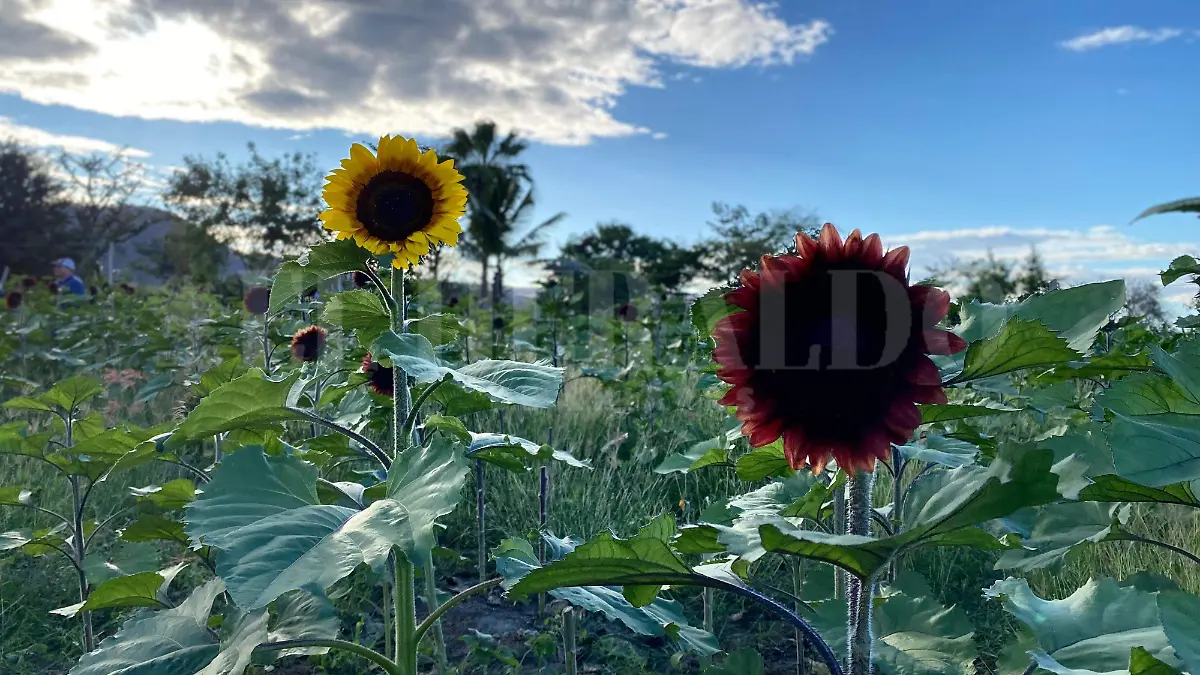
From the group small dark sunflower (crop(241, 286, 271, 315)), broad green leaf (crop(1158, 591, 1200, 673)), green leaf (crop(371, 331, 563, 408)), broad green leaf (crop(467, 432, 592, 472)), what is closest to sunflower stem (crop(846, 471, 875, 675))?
broad green leaf (crop(1158, 591, 1200, 673))

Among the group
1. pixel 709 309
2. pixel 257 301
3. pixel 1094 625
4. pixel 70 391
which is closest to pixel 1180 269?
pixel 1094 625

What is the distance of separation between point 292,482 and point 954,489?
1.01 metres

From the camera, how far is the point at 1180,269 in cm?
191

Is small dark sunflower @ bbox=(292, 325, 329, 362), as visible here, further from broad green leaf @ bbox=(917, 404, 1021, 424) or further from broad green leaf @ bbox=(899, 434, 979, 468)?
broad green leaf @ bbox=(917, 404, 1021, 424)

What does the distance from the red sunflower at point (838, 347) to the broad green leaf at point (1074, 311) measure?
0.21 m

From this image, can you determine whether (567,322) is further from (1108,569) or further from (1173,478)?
(1173,478)

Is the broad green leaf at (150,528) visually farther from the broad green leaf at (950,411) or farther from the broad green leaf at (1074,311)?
the broad green leaf at (1074,311)

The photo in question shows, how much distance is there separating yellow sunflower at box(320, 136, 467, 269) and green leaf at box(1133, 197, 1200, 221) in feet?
4.58

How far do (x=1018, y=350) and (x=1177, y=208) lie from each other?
16.3 inches

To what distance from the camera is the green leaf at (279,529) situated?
42.6 inches

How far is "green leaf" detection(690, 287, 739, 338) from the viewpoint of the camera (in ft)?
3.38

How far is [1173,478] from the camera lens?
86 cm

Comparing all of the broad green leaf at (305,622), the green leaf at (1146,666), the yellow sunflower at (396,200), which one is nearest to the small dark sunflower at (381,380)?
the yellow sunflower at (396,200)

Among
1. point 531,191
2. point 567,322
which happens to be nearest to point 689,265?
point 531,191
